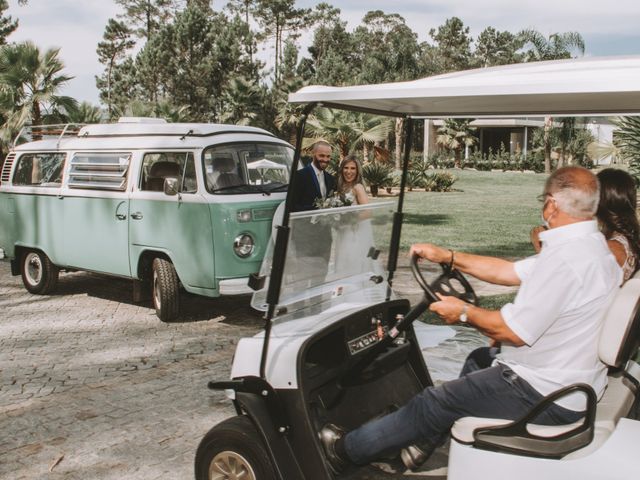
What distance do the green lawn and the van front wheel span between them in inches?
213

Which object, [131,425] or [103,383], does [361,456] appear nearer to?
[131,425]

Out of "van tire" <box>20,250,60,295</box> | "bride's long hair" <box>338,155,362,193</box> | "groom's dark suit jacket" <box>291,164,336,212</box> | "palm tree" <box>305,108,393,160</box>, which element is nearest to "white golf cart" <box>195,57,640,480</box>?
"bride's long hair" <box>338,155,362,193</box>

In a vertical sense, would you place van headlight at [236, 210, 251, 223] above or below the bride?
below

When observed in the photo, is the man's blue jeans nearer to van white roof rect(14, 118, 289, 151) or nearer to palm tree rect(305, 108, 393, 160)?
van white roof rect(14, 118, 289, 151)

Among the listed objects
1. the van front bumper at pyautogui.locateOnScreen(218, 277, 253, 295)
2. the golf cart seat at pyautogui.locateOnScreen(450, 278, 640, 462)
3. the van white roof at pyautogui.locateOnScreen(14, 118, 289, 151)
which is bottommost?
the van front bumper at pyautogui.locateOnScreen(218, 277, 253, 295)

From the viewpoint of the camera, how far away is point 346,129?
15883 millimetres

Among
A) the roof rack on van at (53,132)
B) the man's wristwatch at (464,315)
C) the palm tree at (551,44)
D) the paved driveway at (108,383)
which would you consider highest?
the palm tree at (551,44)

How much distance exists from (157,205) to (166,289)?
2.96ft

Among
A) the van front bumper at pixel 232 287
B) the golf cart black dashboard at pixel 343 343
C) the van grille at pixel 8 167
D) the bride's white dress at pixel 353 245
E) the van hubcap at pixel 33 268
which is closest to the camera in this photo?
the golf cart black dashboard at pixel 343 343

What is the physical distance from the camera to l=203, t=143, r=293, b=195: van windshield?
7.21m

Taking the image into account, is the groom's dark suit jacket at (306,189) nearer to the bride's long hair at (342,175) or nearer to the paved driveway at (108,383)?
the bride's long hair at (342,175)

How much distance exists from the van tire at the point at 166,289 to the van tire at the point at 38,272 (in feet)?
6.89

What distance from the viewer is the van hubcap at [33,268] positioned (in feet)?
29.3

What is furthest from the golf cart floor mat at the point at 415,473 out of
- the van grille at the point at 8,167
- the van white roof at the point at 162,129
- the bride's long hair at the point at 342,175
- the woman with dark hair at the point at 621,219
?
the van grille at the point at 8,167
